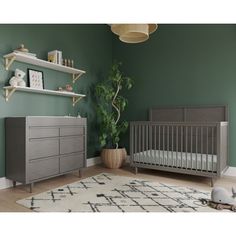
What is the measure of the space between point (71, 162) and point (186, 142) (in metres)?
1.62

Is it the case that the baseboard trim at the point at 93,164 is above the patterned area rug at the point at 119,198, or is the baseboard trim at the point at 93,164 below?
above

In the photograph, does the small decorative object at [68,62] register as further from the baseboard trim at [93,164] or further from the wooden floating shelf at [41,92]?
the baseboard trim at [93,164]

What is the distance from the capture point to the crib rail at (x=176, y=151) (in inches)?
110

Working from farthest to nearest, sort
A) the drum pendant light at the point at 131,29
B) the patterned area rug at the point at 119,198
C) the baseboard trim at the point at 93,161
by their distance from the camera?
the baseboard trim at the point at 93,161
the patterned area rug at the point at 119,198
the drum pendant light at the point at 131,29

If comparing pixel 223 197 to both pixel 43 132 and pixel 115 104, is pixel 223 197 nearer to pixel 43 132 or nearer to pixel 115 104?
pixel 43 132

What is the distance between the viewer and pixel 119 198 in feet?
7.55

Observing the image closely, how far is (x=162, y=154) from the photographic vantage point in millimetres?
3211

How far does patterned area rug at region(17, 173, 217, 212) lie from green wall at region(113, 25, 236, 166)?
1432 mm

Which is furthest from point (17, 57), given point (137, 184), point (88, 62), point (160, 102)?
point (160, 102)

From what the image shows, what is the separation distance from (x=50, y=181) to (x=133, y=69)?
258 centimetres

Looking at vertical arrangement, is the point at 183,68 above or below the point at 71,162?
above

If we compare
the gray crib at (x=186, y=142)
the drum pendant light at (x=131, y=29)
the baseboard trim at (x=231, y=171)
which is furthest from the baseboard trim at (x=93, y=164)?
the drum pendant light at (x=131, y=29)

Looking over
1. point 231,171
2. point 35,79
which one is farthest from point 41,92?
point 231,171
